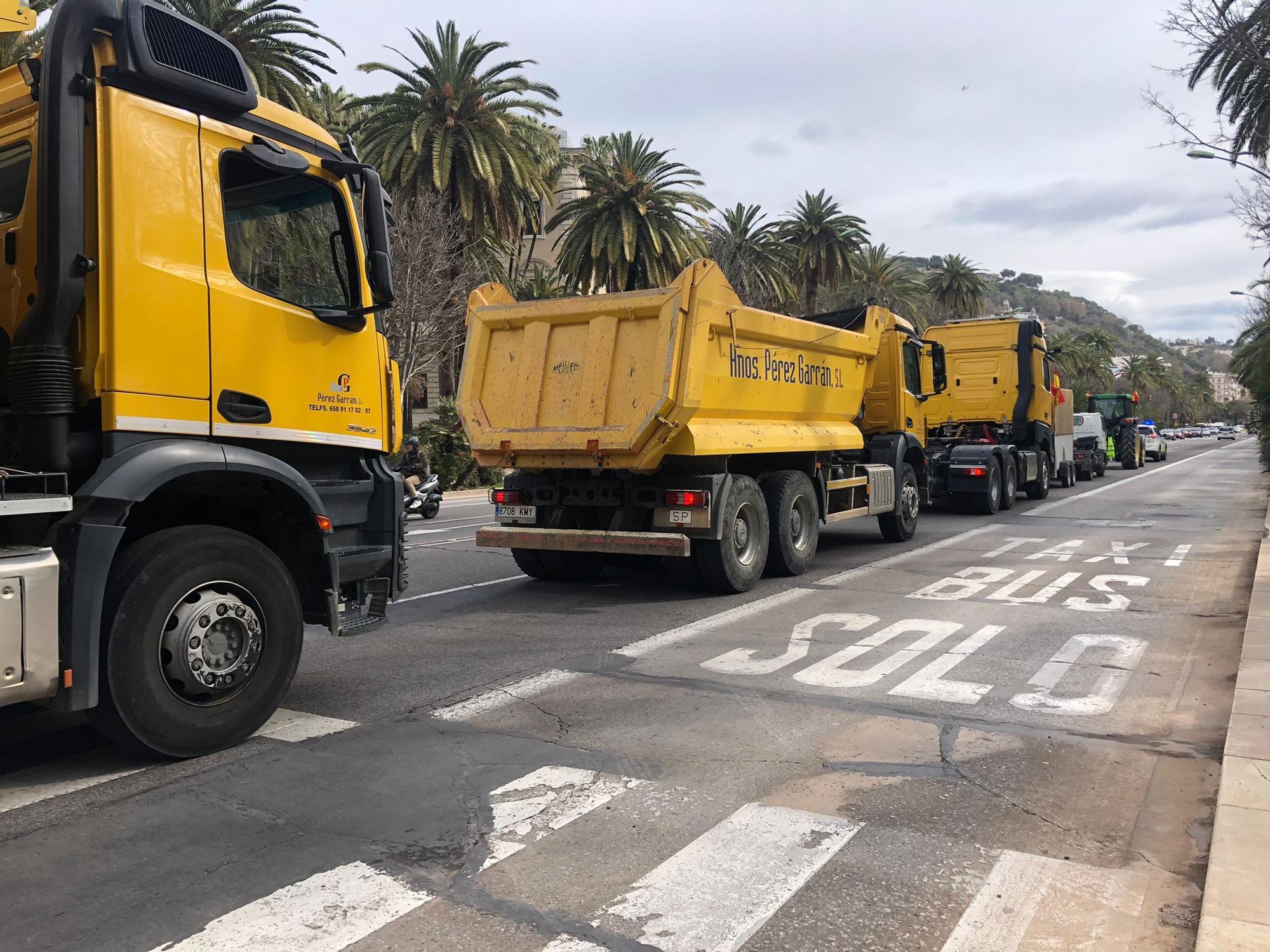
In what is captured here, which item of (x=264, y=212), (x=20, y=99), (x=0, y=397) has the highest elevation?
(x=20, y=99)

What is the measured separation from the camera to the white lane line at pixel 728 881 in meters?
3.22

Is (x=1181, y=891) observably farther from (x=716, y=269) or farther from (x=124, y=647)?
(x=716, y=269)

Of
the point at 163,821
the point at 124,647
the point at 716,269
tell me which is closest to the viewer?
the point at 163,821

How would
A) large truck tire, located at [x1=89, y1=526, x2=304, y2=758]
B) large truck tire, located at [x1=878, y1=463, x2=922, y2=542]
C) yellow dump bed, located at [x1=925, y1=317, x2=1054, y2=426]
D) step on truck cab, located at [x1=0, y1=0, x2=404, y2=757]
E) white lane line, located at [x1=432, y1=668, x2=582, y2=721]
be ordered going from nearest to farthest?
step on truck cab, located at [x1=0, y1=0, x2=404, y2=757]
large truck tire, located at [x1=89, y1=526, x2=304, y2=758]
white lane line, located at [x1=432, y1=668, x2=582, y2=721]
large truck tire, located at [x1=878, y1=463, x2=922, y2=542]
yellow dump bed, located at [x1=925, y1=317, x2=1054, y2=426]

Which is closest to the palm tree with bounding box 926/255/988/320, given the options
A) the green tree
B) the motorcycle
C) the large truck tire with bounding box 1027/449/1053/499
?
the green tree

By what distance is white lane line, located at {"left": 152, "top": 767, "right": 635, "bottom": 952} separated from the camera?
3164 millimetres

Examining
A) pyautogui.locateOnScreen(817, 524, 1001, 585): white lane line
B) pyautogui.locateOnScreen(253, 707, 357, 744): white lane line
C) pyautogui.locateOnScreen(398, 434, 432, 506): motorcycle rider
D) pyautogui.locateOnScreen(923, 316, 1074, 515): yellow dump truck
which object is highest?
pyautogui.locateOnScreen(923, 316, 1074, 515): yellow dump truck

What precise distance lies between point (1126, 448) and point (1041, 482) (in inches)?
747

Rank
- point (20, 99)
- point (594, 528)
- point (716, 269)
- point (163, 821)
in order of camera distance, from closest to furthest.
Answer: point (163, 821) → point (20, 99) → point (716, 269) → point (594, 528)

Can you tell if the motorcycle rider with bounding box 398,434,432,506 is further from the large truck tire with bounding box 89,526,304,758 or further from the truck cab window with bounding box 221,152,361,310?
the large truck tire with bounding box 89,526,304,758

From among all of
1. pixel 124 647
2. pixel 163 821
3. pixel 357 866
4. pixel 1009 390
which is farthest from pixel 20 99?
pixel 1009 390

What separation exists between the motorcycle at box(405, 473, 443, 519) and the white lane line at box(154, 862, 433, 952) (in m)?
15.0

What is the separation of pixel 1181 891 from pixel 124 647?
4300 millimetres

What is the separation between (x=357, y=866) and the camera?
146 inches
